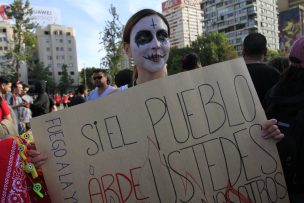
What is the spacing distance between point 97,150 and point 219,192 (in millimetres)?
698

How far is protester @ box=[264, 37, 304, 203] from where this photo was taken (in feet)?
6.02

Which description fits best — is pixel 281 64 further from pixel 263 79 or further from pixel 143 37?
pixel 143 37

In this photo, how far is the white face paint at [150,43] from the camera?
2033 millimetres

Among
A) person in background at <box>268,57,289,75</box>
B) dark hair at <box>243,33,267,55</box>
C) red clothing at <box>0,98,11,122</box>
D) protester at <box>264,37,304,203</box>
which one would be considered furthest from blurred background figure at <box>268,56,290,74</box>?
red clothing at <box>0,98,11,122</box>

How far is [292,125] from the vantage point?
1856 mm

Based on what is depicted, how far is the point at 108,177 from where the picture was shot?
1.74m

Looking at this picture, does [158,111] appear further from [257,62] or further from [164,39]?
[257,62]

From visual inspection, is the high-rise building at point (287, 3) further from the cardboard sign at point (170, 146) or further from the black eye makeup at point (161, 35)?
the cardboard sign at point (170, 146)

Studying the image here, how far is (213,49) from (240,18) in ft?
176

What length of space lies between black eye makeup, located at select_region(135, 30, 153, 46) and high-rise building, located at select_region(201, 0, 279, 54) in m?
95.0

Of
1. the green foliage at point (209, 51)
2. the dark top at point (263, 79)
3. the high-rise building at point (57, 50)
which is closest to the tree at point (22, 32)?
the dark top at point (263, 79)

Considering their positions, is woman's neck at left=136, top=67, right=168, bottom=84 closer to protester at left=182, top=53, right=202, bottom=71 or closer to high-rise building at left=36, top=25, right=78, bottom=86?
protester at left=182, top=53, right=202, bottom=71

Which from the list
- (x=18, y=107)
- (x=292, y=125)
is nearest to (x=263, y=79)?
(x=292, y=125)

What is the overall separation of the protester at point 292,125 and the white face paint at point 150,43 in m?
0.75
